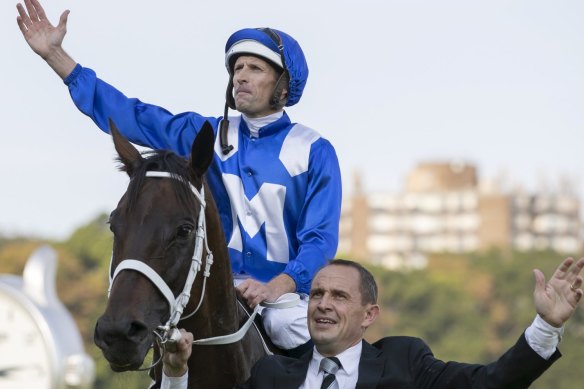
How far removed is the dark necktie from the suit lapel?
0.08m

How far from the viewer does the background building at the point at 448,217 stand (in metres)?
143

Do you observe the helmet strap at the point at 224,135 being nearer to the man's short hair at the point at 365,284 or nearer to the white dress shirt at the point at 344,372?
the man's short hair at the point at 365,284

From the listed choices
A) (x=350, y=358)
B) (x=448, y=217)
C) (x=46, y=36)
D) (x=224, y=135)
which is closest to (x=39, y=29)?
(x=46, y=36)

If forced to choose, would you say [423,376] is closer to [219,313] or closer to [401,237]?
[219,313]

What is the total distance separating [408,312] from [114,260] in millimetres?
77439

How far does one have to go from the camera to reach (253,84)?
625 cm

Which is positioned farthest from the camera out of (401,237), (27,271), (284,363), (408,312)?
(401,237)

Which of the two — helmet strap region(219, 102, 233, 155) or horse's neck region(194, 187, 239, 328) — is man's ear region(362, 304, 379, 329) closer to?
horse's neck region(194, 187, 239, 328)

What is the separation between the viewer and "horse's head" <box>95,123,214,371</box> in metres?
5.01

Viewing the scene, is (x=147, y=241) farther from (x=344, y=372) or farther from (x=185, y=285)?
(x=344, y=372)

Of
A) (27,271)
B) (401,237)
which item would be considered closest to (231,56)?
(27,271)

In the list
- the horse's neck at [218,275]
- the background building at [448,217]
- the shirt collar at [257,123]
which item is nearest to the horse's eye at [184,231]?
the horse's neck at [218,275]

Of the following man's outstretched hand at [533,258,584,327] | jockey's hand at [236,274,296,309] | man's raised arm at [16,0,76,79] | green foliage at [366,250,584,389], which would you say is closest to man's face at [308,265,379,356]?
jockey's hand at [236,274,296,309]

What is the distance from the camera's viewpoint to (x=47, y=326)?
10391mm
